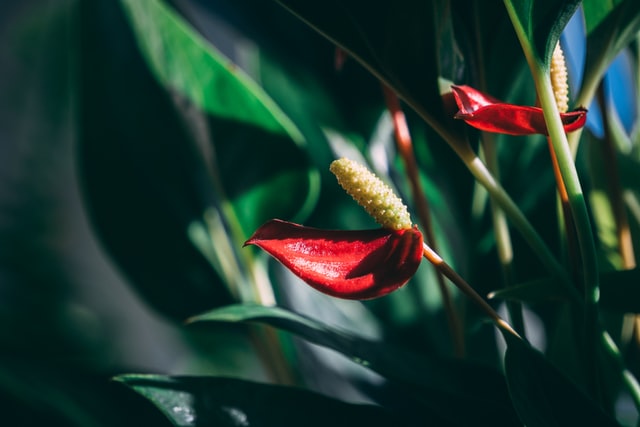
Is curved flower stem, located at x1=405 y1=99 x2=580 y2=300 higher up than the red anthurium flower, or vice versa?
the red anthurium flower

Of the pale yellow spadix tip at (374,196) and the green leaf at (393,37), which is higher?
the green leaf at (393,37)

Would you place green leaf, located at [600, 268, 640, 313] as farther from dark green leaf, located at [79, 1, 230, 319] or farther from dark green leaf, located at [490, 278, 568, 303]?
dark green leaf, located at [79, 1, 230, 319]

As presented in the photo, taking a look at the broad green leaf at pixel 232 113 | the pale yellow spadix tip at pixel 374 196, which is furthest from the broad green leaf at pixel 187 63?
the pale yellow spadix tip at pixel 374 196

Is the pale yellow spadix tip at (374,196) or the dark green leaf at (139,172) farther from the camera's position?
the dark green leaf at (139,172)

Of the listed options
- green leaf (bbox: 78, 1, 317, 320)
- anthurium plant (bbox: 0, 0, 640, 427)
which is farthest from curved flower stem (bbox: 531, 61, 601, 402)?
green leaf (bbox: 78, 1, 317, 320)

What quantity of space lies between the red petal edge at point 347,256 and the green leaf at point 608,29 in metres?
0.11

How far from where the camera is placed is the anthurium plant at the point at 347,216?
200mm

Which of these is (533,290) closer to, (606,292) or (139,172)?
(606,292)

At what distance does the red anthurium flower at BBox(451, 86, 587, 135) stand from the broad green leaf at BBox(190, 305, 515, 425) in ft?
0.30

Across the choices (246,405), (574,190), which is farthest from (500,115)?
(246,405)

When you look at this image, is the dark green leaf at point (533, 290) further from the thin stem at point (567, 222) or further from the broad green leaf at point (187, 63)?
the broad green leaf at point (187, 63)

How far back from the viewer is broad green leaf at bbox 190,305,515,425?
8.8 inches

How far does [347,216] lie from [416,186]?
101 millimetres

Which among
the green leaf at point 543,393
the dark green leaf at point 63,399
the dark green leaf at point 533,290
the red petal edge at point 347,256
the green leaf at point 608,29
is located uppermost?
the green leaf at point 608,29
